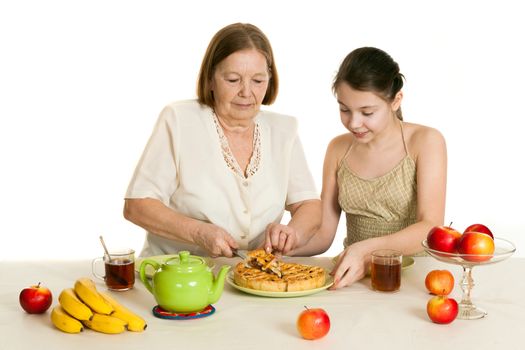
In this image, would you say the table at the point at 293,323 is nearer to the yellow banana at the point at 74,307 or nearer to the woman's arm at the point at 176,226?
the yellow banana at the point at 74,307

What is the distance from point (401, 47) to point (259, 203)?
10.2 feet

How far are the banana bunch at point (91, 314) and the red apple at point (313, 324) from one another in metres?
0.39

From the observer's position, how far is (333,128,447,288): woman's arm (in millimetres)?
2594

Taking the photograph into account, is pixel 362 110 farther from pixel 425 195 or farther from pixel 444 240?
pixel 444 240

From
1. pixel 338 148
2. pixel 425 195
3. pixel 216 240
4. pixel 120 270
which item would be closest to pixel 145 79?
pixel 338 148

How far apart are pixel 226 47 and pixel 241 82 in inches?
5.2

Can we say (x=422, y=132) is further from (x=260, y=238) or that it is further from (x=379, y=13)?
(x=379, y=13)

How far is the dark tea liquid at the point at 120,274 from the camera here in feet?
7.51

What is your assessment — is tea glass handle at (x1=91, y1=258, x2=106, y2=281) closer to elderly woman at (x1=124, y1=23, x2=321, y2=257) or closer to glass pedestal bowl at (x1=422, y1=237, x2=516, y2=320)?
elderly woman at (x1=124, y1=23, x2=321, y2=257)

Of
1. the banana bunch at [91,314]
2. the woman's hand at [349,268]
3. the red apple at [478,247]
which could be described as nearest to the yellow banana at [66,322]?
the banana bunch at [91,314]

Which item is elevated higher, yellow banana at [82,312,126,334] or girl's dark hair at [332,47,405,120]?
girl's dark hair at [332,47,405,120]

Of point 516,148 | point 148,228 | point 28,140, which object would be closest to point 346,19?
point 516,148

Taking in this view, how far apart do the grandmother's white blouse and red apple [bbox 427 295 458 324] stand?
106 cm

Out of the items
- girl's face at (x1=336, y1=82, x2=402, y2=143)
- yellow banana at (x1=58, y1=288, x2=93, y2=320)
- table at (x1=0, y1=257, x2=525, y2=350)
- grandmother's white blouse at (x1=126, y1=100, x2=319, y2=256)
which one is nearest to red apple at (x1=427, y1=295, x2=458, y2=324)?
table at (x1=0, y1=257, x2=525, y2=350)
